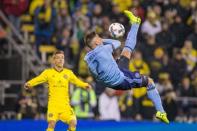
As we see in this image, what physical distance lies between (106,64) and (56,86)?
2.04 meters

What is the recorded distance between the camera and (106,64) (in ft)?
55.5

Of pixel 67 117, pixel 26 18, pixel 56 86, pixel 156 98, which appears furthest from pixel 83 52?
pixel 156 98

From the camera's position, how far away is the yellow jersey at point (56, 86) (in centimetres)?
1850

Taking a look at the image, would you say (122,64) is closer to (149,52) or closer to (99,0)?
(149,52)

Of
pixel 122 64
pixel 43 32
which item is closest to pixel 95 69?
pixel 122 64

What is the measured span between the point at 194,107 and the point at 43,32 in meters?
4.78

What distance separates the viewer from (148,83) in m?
→ 17.3

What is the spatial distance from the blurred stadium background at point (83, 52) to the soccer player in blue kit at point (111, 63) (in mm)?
5774

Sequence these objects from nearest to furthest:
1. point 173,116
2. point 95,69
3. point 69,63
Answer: point 95,69 < point 173,116 < point 69,63

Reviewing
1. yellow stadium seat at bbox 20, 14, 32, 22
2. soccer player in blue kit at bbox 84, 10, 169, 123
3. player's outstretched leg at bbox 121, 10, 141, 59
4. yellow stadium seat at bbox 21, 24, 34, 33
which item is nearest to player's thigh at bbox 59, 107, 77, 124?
soccer player in blue kit at bbox 84, 10, 169, 123

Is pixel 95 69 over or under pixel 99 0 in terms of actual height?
under

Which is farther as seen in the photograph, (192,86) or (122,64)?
(192,86)

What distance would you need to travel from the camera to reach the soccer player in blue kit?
16.9 meters

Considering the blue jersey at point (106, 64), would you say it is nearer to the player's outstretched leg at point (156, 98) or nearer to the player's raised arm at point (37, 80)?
the player's outstretched leg at point (156, 98)
